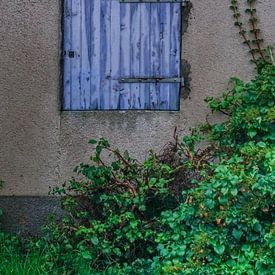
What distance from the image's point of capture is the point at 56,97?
629 cm

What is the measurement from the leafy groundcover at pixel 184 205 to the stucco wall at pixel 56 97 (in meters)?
0.14

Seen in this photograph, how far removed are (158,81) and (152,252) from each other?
5.12 ft

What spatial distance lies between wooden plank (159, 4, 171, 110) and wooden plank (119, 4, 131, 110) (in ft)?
0.87

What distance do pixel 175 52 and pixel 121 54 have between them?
445 millimetres

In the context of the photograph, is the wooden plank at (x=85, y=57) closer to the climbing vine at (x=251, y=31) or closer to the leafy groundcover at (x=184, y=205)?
the leafy groundcover at (x=184, y=205)

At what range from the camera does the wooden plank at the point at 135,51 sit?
630cm

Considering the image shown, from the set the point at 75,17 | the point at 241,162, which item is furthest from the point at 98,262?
the point at 75,17

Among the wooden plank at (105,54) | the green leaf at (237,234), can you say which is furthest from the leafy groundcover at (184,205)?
the wooden plank at (105,54)

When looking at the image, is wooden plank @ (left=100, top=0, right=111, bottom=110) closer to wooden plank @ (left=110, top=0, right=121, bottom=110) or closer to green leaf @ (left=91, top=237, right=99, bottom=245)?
wooden plank @ (left=110, top=0, right=121, bottom=110)

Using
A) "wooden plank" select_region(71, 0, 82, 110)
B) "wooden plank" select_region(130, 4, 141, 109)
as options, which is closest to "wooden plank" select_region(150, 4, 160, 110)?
"wooden plank" select_region(130, 4, 141, 109)

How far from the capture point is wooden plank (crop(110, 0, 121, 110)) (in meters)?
6.30

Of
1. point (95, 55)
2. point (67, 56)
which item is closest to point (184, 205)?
point (95, 55)

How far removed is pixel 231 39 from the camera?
6293 millimetres

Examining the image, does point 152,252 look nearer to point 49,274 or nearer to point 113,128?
point 49,274
